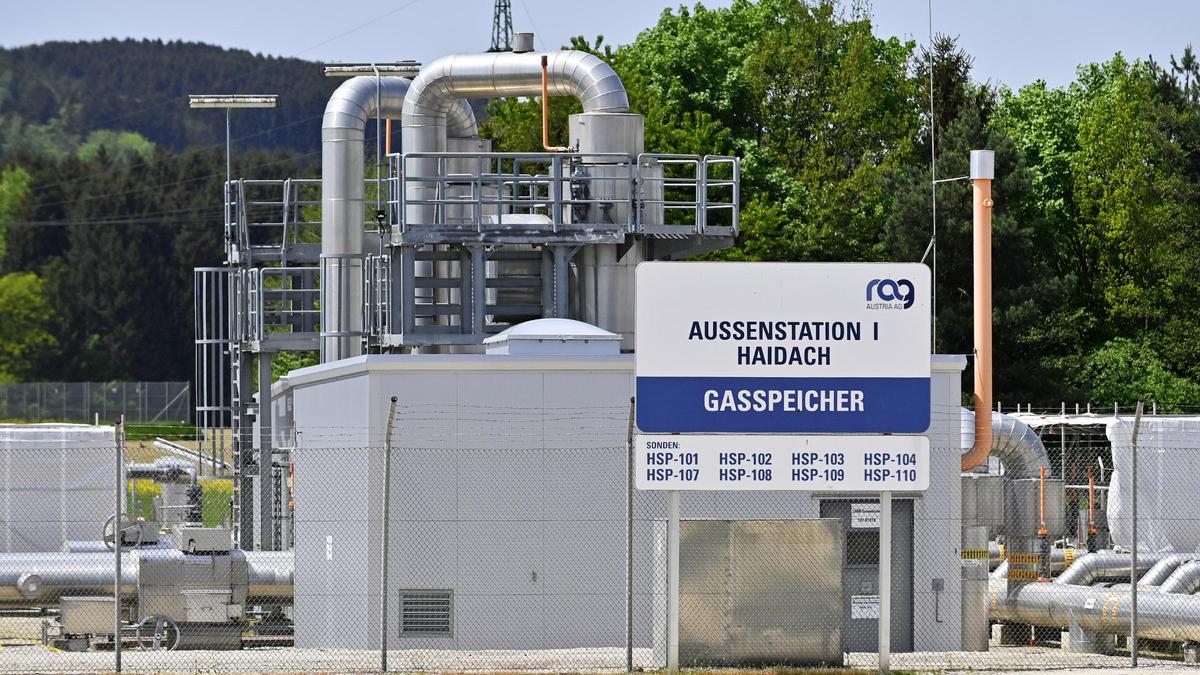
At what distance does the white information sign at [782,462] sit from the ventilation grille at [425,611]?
14.8 feet

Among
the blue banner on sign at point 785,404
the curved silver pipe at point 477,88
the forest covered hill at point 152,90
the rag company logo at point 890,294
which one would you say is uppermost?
the forest covered hill at point 152,90

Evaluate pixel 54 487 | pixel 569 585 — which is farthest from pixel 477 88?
pixel 569 585

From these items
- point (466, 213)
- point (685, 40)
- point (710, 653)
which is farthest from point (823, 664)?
point (685, 40)

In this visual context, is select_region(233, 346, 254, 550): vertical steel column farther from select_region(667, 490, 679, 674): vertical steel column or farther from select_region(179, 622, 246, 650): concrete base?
select_region(667, 490, 679, 674): vertical steel column

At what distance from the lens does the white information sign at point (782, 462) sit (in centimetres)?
1683

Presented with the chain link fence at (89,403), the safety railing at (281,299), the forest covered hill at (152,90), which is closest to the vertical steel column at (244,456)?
the safety railing at (281,299)

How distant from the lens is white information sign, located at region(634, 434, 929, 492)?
1683cm

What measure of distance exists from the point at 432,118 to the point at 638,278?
43.7 feet

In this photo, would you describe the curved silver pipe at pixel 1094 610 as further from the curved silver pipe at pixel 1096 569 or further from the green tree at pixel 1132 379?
the green tree at pixel 1132 379

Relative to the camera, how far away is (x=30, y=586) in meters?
22.6

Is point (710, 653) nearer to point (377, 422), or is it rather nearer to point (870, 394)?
point (870, 394)

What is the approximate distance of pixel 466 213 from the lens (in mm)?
29672

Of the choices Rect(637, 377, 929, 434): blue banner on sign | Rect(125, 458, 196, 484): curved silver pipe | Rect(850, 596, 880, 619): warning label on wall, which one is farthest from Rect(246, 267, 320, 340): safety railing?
Rect(637, 377, 929, 434): blue banner on sign

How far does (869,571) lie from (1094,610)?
2505 millimetres
